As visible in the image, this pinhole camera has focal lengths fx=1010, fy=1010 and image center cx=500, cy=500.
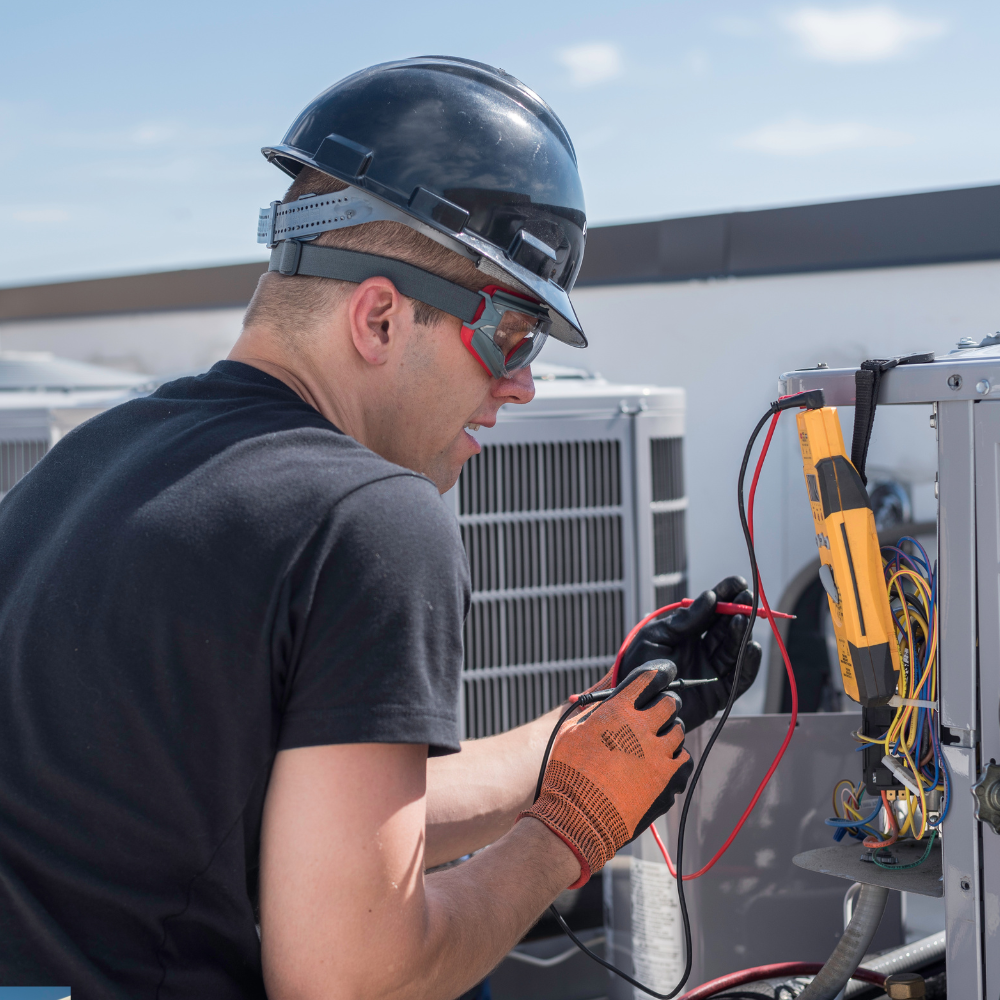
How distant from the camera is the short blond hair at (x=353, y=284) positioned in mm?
1167

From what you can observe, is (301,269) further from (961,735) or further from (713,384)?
(713,384)

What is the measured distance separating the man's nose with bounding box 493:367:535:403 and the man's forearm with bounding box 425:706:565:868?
19.6 inches

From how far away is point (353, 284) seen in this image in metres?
1.16

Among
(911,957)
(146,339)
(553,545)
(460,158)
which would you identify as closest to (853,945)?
(911,957)

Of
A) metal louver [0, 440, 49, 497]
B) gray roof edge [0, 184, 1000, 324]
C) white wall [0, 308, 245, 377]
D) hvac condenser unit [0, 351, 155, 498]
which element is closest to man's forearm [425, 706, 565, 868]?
hvac condenser unit [0, 351, 155, 498]

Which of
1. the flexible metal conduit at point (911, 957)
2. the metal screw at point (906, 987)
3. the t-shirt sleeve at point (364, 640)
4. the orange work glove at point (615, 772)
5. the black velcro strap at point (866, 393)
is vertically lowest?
the flexible metal conduit at point (911, 957)

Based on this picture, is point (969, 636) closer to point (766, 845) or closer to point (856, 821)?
point (856, 821)

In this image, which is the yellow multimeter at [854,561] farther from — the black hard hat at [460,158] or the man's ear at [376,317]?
the man's ear at [376,317]

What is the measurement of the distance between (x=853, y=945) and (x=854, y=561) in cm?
52

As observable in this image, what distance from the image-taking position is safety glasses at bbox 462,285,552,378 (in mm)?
1190

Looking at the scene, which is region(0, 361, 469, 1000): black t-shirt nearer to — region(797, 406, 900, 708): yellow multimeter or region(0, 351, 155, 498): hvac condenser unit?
region(797, 406, 900, 708): yellow multimeter

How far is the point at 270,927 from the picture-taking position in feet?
2.97

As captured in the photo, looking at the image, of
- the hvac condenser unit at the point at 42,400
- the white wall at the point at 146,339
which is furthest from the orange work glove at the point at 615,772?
the white wall at the point at 146,339

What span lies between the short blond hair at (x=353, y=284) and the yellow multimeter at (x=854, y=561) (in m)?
0.43
